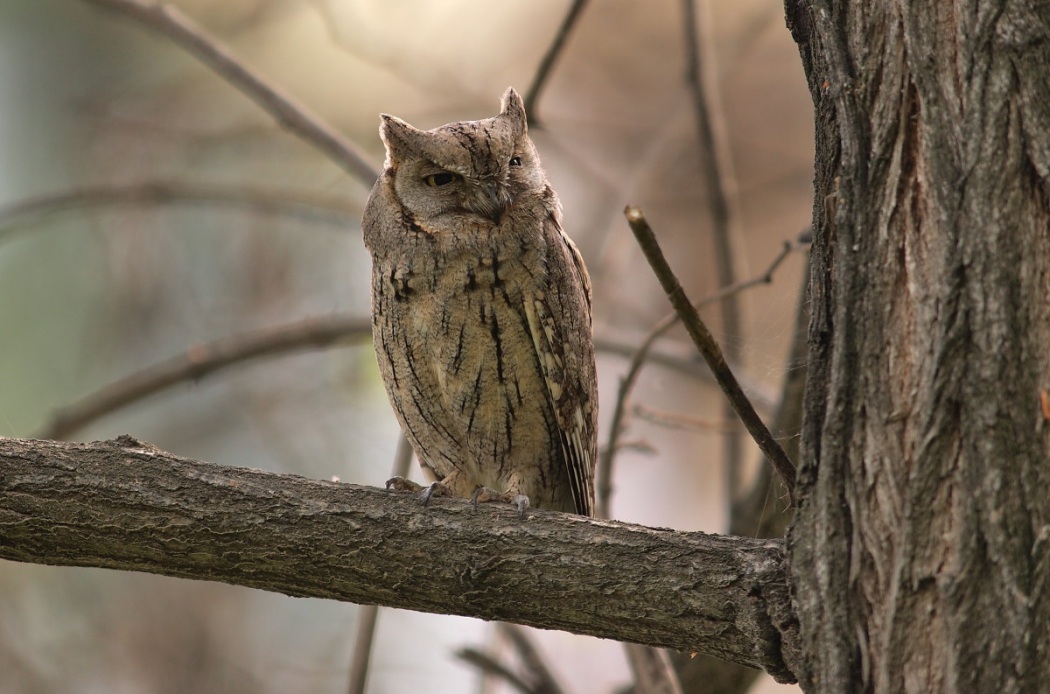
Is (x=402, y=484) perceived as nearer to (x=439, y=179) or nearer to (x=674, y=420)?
(x=439, y=179)

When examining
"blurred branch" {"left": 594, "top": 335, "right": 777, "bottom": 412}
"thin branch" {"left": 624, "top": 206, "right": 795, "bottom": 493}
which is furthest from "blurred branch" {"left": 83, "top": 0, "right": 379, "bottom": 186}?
"thin branch" {"left": 624, "top": 206, "right": 795, "bottom": 493}

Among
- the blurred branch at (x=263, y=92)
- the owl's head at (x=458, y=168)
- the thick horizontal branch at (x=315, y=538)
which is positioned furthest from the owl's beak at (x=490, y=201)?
the thick horizontal branch at (x=315, y=538)

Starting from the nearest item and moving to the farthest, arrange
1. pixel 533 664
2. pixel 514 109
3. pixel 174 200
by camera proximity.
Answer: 1. pixel 514 109
2. pixel 533 664
3. pixel 174 200

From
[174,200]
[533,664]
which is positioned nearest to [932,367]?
[533,664]

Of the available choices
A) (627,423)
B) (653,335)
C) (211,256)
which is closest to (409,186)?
(653,335)

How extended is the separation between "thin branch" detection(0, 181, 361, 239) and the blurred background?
2.44ft

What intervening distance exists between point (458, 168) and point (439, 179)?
8 centimetres

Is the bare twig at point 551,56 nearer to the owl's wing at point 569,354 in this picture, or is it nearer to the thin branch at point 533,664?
the owl's wing at point 569,354

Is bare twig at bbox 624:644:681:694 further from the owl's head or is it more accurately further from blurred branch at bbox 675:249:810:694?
the owl's head

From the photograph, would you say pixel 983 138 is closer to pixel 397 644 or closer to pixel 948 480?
pixel 948 480

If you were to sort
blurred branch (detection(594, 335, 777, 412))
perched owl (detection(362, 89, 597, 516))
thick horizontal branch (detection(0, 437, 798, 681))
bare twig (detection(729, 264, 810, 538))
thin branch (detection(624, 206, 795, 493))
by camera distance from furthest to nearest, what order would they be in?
blurred branch (detection(594, 335, 777, 412))
bare twig (detection(729, 264, 810, 538))
perched owl (detection(362, 89, 597, 516))
thick horizontal branch (detection(0, 437, 798, 681))
thin branch (detection(624, 206, 795, 493))

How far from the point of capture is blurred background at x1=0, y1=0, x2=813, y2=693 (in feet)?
19.5

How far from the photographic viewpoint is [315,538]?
2.06 m

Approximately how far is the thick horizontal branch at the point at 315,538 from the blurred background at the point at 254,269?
3.33 metres
